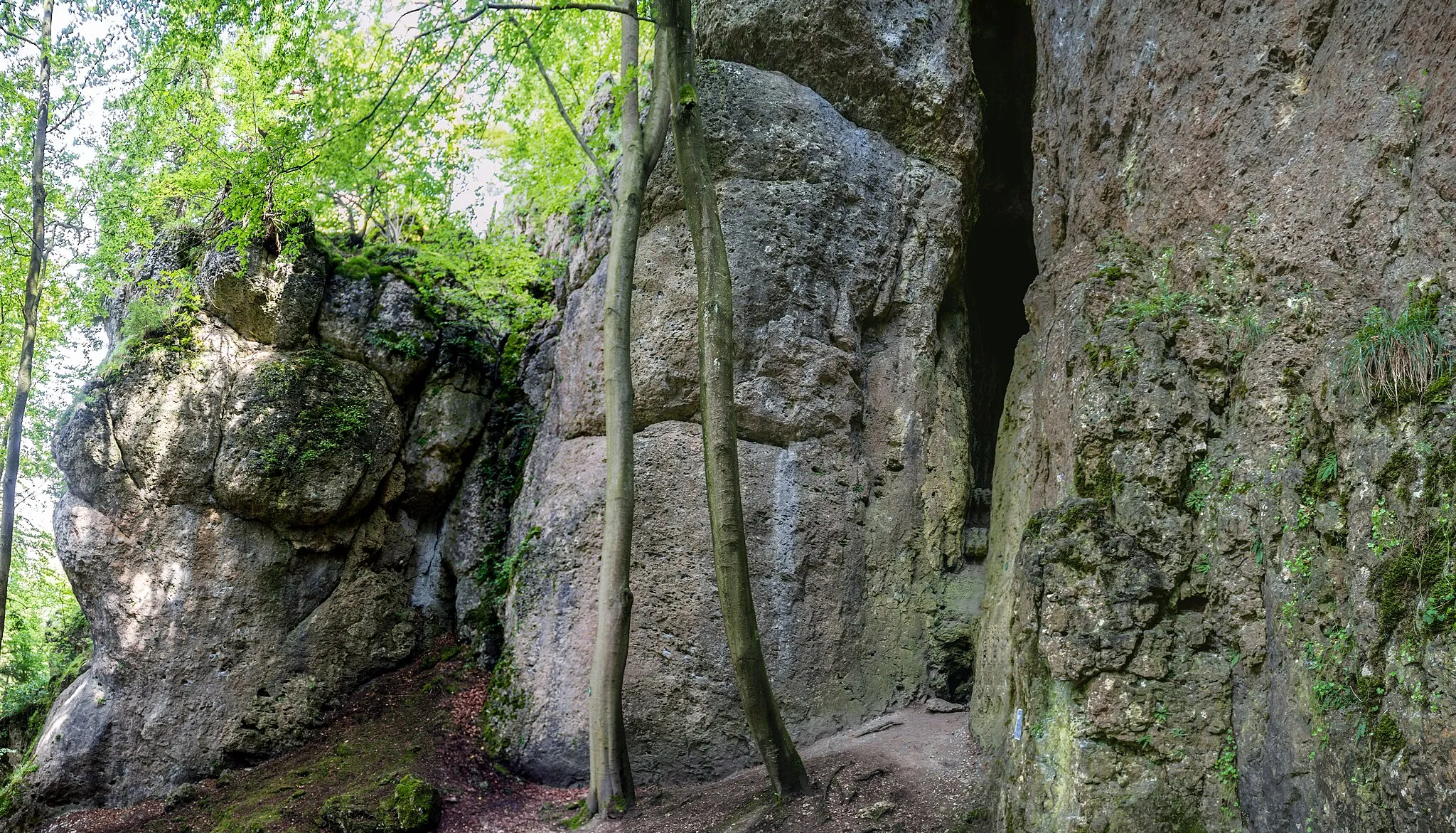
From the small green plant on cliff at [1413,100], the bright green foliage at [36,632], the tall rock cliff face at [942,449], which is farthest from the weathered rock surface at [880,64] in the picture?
the bright green foliage at [36,632]

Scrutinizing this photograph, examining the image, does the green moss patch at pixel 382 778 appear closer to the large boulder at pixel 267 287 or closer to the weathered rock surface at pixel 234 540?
the weathered rock surface at pixel 234 540

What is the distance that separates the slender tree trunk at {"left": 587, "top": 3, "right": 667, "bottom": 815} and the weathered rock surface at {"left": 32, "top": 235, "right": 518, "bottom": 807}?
3.95 meters

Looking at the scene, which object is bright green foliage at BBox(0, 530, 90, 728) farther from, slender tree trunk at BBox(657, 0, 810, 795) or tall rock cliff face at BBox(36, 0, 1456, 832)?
slender tree trunk at BBox(657, 0, 810, 795)

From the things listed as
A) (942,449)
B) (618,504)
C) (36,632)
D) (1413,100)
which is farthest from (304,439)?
(1413,100)

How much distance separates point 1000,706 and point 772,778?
1.88 metres

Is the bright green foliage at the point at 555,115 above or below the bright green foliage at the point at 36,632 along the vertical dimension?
above

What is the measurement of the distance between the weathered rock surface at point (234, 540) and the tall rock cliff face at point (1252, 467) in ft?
24.1

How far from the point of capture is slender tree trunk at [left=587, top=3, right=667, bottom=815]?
7.66 metres

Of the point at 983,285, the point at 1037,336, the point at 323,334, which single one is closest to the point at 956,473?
the point at 1037,336

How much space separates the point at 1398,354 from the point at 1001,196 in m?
8.24

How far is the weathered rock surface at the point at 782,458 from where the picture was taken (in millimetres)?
8547

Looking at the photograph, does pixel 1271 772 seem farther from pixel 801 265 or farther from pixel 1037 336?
pixel 801 265

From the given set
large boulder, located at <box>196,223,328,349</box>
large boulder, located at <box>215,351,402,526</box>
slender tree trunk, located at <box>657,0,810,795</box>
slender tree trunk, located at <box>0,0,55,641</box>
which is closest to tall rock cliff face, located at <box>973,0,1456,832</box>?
slender tree trunk, located at <box>657,0,810,795</box>

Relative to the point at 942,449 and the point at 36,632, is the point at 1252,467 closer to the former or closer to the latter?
the point at 942,449
